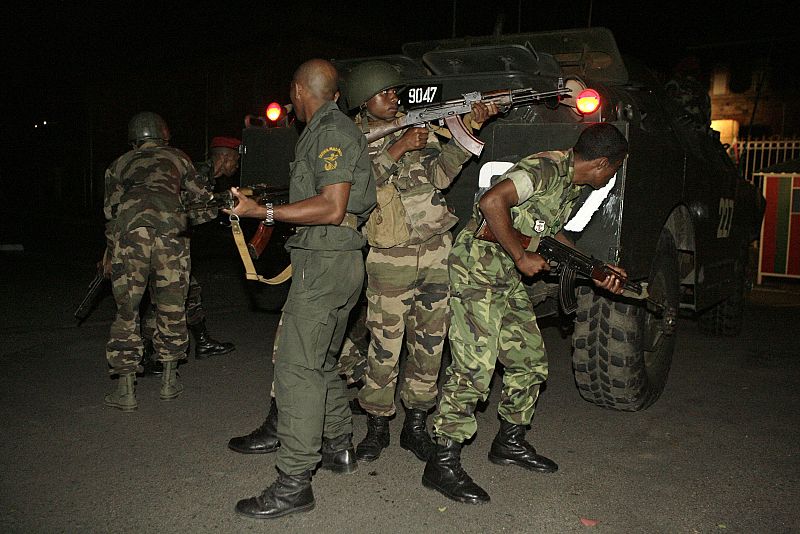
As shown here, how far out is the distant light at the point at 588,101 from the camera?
3922mm

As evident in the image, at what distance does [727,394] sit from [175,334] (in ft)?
12.5

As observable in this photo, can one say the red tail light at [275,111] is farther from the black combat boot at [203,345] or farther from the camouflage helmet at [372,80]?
the black combat boot at [203,345]

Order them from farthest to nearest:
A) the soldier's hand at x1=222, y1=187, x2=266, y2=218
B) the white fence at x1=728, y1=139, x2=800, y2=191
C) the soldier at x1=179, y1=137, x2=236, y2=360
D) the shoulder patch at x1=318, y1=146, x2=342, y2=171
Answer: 1. the white fence at x1=728, y1=139, x2=800, y2=191
2. the soldier at x1=179, y1=137, x2=236, y2=360
3. the shoulder patch at x1=318, y1=146, x2=342, y2=171
4. the soldier's hand at x1=222, y1=187, x2=266, y2=218

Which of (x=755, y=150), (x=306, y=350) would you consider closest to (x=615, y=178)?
(x=306, y=350)

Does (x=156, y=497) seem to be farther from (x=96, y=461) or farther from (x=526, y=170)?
(x=526, y=170)

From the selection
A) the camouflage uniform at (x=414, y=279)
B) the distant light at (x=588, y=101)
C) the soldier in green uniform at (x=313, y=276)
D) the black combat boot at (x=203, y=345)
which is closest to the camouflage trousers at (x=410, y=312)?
the camouflage uniform at (x=414, y=279)

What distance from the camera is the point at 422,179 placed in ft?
12.7

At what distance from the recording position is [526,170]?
11.4ft

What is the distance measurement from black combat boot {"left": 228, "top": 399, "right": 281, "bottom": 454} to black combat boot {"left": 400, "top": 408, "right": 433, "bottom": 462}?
0.69m

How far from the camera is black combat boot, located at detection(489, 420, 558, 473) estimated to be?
380 cm

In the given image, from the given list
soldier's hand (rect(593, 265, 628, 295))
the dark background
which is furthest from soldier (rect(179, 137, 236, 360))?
the dark background

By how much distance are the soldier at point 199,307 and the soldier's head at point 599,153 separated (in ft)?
8.66

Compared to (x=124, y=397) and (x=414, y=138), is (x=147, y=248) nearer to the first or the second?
(x=124, y=397)

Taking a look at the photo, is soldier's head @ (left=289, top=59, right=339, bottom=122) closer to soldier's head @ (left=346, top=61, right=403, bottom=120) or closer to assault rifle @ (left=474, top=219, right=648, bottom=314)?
soldier's head @ (left=346, top=61, right=403, bottom=120)
